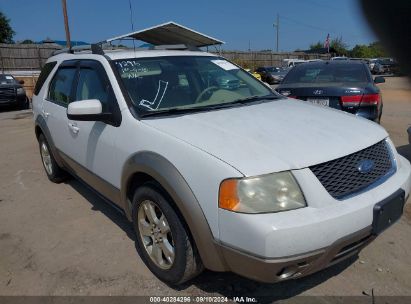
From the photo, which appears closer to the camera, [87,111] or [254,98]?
[87,111]

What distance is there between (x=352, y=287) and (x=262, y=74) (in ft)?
89.2

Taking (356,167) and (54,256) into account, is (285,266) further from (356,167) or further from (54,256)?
(54,256)

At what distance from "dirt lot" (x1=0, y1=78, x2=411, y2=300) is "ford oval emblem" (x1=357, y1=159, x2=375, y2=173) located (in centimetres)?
48

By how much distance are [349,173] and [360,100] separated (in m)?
3.50

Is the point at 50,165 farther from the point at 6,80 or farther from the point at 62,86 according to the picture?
the point at 6,80

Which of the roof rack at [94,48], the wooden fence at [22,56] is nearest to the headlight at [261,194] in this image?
the roof rack at [94,48]

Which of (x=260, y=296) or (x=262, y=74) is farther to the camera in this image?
(x=262, y=74)

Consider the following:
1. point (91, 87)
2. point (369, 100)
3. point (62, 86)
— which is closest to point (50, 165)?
point (62, 86)

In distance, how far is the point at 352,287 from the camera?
2.73 meters

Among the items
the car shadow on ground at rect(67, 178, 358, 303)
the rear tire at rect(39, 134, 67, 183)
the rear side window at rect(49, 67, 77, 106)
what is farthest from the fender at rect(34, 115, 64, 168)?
the car shadow on ground at rect(67, 178, 358, 303)

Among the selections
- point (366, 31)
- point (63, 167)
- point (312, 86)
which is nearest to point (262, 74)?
point (312, 86)

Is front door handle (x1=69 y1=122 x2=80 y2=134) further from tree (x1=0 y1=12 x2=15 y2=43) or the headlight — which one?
tree (x1=0 y1=12 x2=15 y2=43)

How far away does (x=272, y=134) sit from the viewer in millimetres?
2596

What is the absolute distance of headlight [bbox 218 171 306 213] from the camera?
2.17 m
